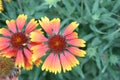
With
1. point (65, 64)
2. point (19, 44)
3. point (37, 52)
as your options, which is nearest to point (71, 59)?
point (65, 64)

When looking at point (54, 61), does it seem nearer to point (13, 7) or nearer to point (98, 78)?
point (98, 78)

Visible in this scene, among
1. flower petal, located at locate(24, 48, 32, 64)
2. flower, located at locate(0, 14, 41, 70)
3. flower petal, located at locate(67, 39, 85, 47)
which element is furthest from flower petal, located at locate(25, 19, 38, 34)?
flower petal, located at locate(67, 39, 85, 47)

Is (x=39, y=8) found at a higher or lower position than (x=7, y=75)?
higher

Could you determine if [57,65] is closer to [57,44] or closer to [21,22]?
[57,44]

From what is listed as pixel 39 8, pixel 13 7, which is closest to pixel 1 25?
pixel 13 7

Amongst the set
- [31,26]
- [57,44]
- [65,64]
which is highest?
[31,26]

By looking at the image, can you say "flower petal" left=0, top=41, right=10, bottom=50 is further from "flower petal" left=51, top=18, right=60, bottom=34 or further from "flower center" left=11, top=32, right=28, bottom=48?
"flower petal" left=51, top=18, right=60, bottom=34

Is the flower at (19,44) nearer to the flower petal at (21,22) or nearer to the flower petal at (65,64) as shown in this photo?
the flower petal at (21,22)
